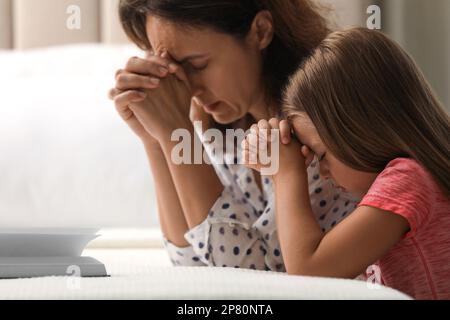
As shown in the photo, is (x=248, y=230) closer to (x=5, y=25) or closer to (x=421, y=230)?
(x=421, y=230)

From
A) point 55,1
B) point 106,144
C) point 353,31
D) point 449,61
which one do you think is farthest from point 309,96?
point 55,1

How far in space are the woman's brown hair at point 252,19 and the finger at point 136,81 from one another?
10cm

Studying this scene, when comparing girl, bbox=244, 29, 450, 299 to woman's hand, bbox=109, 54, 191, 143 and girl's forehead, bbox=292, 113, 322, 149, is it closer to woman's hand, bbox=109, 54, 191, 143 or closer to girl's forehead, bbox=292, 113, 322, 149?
girl's forehead, bbox=292, 113, 322, 149

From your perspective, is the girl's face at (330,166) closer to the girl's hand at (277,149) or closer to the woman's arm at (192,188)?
the girl's hand at (277,149)

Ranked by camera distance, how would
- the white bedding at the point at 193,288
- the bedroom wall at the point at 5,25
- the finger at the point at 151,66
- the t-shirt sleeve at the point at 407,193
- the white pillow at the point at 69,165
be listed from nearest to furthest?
the white bedding at the point at 193,288 < the t-shirt sleeve at the point at 407,193 < the finger at the point at 151,66 < the white pillow at the point at 69,165 < the bedroom wall at the point at 5,25

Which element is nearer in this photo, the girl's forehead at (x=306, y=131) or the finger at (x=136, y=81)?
the girl's forehead at (x=306, y=131)

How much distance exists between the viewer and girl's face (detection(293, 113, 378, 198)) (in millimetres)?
1048

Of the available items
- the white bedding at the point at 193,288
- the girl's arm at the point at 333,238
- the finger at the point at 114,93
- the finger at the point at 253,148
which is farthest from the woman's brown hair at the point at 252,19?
the white bedding at the point at 193,288

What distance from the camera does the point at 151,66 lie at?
1.24 m

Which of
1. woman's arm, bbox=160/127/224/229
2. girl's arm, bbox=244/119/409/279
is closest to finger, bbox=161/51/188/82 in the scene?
woman's arm, bbox=160/127/224/229

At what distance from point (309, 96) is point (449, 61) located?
1031mm

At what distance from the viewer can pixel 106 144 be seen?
1.72 meters

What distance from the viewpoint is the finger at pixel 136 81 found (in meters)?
1.25

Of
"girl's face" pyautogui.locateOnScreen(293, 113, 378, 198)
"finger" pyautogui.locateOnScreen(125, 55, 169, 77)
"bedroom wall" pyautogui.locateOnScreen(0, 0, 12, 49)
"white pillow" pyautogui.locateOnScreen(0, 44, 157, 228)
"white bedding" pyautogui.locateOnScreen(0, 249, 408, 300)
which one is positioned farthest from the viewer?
"bedroom wall" pyautogui.locateOnScreen(0, 0, 12, 49)
